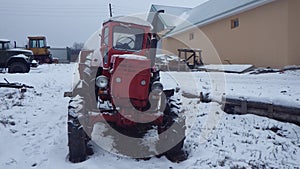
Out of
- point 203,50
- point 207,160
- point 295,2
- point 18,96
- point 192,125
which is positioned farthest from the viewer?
point 203,50

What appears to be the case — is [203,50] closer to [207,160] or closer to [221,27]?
[221,27]

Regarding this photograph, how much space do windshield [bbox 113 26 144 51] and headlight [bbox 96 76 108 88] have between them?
1082 mm

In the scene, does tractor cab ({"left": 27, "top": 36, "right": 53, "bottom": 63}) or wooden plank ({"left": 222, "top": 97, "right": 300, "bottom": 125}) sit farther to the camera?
tractor cab ({"left": 27, "top": 36, "right": 53, "bottom": 63})

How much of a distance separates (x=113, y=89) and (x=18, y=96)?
5.00m

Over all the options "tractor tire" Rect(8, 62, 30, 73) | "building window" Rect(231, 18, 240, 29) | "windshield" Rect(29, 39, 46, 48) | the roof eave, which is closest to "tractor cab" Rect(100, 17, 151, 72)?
the roof eave

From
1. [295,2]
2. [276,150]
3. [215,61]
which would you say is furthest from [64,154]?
[215,61]

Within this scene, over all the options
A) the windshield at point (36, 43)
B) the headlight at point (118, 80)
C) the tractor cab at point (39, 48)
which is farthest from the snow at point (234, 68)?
the windshield at point (36, 43)

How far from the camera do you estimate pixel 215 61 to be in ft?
63.7

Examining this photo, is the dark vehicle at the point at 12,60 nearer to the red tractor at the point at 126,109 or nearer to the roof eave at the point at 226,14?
the roof eave at the point at 226,14

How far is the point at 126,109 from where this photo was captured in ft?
15.9

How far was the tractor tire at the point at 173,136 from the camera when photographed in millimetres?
4550

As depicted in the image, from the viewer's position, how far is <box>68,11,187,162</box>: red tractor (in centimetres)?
449

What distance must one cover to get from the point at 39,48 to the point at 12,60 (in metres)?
11.1

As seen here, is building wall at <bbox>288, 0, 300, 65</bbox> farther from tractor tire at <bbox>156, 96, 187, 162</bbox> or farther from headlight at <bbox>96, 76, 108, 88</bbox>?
headlight at <bbox>96, 76, 108, 88</bbox>
